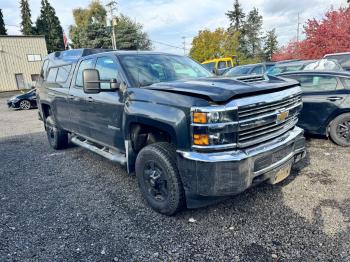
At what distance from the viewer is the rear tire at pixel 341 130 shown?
17.1 ft

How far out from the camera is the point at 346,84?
207 inches

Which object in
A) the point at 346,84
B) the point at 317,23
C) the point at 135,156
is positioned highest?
the point at 317,23

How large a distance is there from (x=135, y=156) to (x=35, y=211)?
4.87ft

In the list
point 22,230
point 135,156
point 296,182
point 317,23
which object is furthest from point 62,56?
point 317,23

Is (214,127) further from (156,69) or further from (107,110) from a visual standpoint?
(107,110)

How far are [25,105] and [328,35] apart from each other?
21.8 meters

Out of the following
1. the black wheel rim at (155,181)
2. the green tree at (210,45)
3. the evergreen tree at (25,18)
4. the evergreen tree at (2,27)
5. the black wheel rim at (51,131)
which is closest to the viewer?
the black wheel rim at (155,181)

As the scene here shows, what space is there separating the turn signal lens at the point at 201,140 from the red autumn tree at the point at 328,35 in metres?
21.4

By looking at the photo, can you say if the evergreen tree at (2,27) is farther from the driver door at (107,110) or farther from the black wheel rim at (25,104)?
the driver door at (107,110)

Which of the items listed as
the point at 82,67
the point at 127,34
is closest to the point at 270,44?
the point at 127,34

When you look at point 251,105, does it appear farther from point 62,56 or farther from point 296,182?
point 62,56

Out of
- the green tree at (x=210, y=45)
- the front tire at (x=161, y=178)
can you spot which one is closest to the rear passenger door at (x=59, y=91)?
the front tire at (x=161, y=178)

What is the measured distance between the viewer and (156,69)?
3.79 meters

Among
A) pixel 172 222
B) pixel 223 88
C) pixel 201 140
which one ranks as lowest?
pixel 172 222
